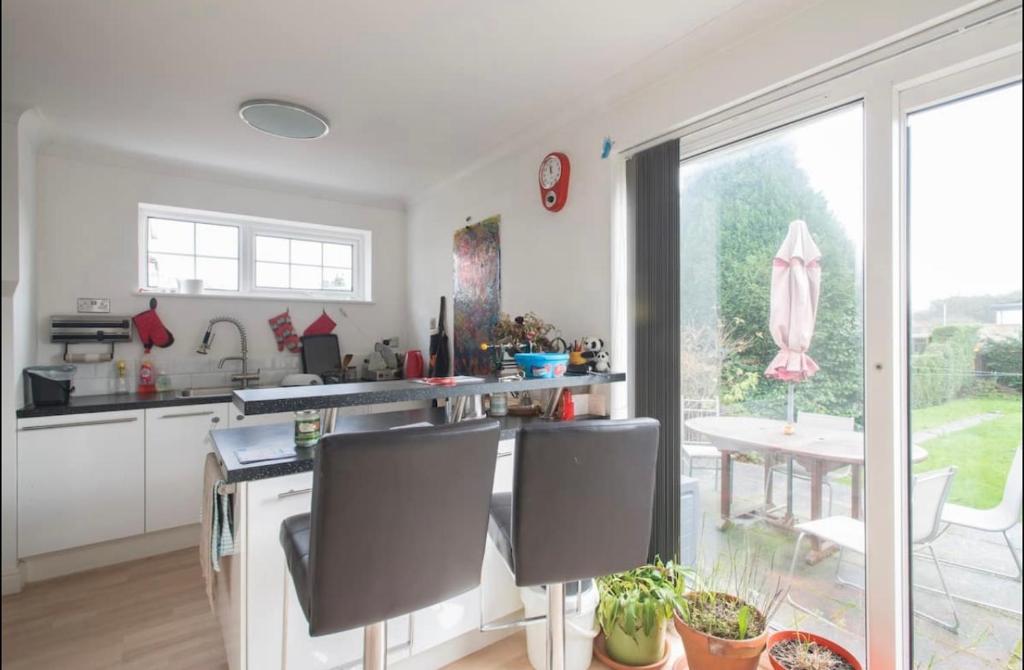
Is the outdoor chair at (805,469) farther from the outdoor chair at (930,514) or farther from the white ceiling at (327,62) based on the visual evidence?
the white ceiling at (327,62)

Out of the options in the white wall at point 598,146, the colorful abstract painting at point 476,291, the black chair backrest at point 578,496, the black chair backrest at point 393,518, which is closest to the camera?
the black chair backrest at point 393,518

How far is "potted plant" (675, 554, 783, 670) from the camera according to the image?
5.48 feet

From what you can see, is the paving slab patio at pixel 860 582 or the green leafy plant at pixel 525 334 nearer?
the paving slab patio at pixel 860 582

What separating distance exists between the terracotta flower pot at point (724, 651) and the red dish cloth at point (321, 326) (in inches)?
125

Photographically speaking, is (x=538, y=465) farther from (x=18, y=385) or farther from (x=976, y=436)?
(x=18, y=385)

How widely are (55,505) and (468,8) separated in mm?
Result: 3074

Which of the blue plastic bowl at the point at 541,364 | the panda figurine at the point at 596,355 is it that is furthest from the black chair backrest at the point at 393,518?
the panda figurine at the point at 596,355

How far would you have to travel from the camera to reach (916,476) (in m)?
1.56

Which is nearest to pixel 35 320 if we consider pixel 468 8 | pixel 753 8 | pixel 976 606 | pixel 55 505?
pixel 55 505

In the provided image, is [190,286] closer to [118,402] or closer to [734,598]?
[118,402]

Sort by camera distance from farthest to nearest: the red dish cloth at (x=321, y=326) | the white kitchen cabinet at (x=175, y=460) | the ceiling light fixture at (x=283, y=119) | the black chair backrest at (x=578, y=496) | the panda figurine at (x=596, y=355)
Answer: the red dish cloth at (x=321, y=326) < the white kitchen cabinet at (x=175, y=460) < the ceiling light fixture at (x=283, y=119) < the panda figurine at (x=596, y=355) < the black chair backrest at (x=578, y=496)

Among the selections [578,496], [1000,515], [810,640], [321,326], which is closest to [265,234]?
[321,326]

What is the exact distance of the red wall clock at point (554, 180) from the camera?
259 cm

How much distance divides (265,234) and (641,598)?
3494 mm
